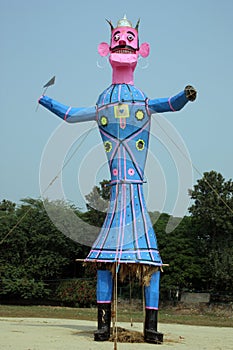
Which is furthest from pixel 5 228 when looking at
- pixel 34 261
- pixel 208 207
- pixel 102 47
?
pixel 102 47

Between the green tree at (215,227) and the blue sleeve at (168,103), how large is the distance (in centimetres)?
1456

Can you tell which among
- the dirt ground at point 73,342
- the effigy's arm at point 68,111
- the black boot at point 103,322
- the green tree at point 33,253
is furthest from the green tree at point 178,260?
the black boot at point 103,322

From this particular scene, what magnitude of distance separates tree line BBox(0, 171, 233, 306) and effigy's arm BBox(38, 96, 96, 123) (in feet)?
44.0

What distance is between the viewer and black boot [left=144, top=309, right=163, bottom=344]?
806cm

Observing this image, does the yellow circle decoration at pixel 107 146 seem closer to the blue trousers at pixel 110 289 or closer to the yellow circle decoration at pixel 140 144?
the yellow circle decoration at pixel 140 144

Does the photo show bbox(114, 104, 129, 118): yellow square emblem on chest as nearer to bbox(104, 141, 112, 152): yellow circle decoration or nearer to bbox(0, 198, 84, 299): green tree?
bbox(104, 141, 112, 152): yellow circle decoration

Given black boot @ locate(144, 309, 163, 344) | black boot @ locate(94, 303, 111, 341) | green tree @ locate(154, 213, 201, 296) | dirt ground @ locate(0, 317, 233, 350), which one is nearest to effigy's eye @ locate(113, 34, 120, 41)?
black boot @ locate(94, 303, 111, 341)

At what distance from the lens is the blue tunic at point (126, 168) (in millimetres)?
8289

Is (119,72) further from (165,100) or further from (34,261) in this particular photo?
(34,261)

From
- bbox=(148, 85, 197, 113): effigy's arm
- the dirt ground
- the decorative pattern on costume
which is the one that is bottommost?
the dirt ground

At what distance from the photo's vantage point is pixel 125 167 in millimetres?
8703

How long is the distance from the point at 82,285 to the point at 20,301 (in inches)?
147

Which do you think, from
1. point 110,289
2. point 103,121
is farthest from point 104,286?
point 103,121

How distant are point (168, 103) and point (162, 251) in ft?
55.0
